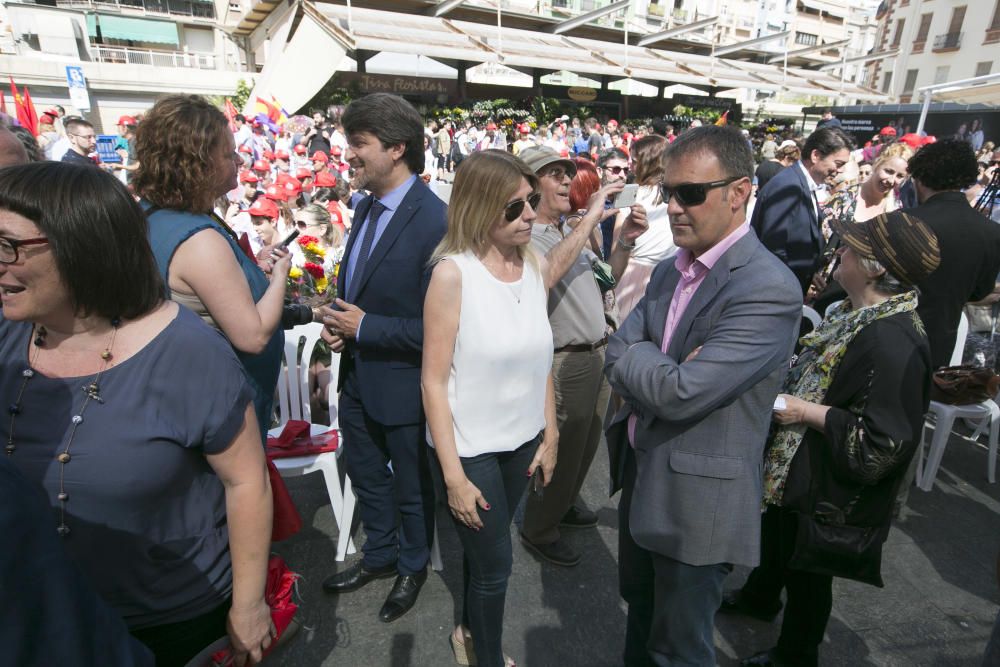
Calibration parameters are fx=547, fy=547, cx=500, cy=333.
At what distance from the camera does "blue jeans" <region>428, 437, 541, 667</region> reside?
182 cm

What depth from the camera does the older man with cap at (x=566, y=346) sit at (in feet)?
8.36

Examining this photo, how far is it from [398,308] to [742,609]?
205cm

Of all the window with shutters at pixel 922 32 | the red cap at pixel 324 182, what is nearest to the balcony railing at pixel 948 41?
the window with shutters at pixel 922 32

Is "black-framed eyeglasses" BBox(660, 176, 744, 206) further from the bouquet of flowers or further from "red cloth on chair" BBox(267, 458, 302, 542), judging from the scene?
the bouquet of flowers

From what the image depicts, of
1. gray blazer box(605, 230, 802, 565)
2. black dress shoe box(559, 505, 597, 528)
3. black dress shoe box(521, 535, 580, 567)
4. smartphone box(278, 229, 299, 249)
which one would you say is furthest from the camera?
black dress shoe box(559, 505, 597, 528)

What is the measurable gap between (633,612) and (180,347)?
1.67 meters

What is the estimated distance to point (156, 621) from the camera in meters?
1.28

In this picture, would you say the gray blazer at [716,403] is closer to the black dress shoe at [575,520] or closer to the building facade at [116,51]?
the black dress shoe at [575,520]

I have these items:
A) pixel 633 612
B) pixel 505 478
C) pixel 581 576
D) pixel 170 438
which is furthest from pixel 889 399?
pixel 170 438

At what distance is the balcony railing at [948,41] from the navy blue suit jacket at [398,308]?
5147 centimetres

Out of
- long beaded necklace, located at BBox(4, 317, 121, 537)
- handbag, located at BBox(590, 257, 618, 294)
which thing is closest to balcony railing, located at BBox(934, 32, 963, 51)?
handbag, located at BBox(590, 257, 618, 294)

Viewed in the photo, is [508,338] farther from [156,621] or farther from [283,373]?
[283,373]

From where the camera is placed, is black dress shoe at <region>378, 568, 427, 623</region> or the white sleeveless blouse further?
black dress shoe at <region>378, 568, 427, 623</region>

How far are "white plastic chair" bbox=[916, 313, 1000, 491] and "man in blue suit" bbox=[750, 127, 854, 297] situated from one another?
39.3 inches
